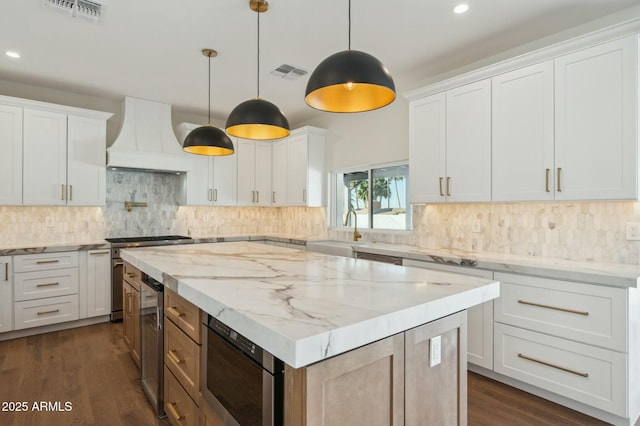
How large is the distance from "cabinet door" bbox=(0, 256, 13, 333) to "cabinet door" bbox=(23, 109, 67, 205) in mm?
680

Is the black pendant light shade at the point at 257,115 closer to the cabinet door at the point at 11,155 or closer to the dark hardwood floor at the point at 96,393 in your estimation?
the dark hardwood floor at the point at 96,393

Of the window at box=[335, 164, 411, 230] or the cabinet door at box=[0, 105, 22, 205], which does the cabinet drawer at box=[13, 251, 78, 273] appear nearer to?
the cabinet door at box=[0, 105, 22, 205]

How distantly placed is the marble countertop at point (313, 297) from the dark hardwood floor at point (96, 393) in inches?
38.8

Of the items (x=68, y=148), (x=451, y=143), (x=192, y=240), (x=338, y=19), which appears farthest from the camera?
(x=192, y=240)

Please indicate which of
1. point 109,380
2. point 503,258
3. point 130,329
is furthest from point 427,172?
point 109,380

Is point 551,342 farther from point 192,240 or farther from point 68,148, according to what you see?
point 68,148

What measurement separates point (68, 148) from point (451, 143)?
4.14 m

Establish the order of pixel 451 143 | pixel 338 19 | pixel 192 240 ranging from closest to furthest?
pixel 338 19 < pixel 451 143 < pixel 192 240

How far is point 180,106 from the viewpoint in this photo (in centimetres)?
488

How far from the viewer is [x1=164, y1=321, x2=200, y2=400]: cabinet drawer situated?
5.48 feet

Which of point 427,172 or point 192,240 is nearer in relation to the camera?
point 427,172

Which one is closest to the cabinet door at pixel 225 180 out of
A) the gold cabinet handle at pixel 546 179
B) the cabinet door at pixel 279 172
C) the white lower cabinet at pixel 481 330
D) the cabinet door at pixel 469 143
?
the cabinet door at pixel 279 172

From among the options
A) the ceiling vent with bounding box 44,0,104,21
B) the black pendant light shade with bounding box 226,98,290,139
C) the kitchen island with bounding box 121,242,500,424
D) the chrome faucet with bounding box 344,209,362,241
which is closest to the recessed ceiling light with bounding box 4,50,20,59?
the ceiling vent with bounding box 44,0,104,21

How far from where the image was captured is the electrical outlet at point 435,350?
1405 mm
